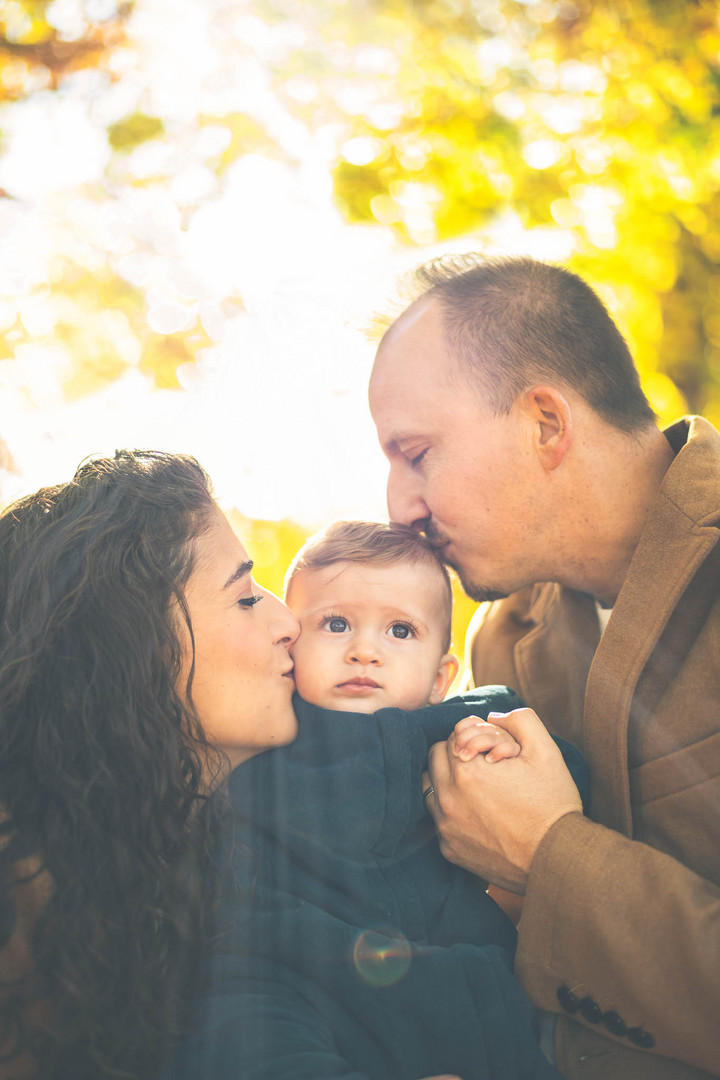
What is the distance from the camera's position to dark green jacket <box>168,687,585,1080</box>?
1754 mm

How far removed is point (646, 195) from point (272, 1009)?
5.24 metres

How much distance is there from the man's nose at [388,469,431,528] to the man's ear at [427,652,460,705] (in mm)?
538

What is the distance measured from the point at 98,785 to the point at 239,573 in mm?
672

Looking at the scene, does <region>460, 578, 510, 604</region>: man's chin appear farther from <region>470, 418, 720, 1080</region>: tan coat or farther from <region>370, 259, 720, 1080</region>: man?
<region>470, 418, 720, 1080</region>: tan coat

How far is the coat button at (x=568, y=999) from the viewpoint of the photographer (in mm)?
2037

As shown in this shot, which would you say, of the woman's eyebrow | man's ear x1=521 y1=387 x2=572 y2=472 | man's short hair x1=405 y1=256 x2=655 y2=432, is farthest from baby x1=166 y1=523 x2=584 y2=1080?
man's short hair x1=405 y1=256 x2=655 y2=432

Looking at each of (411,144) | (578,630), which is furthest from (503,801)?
(411,144)

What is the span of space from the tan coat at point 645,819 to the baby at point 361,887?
15 cm

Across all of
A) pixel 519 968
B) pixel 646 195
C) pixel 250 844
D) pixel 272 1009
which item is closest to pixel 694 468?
pixel 519 968

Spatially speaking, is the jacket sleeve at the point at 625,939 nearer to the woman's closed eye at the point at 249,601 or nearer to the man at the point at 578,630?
the man at the point at 578,630

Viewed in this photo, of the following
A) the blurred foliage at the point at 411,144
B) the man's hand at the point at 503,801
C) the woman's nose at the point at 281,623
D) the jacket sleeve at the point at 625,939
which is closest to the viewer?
the jacket sleeve at the point at 625,939

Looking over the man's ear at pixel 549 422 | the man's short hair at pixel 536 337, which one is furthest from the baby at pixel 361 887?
the man's short hair at pixel 536 337

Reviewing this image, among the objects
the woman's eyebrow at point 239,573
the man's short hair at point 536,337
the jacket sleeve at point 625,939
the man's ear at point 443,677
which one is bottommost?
the jacket sleeve at point 625,939

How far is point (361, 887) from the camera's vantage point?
2039mm
